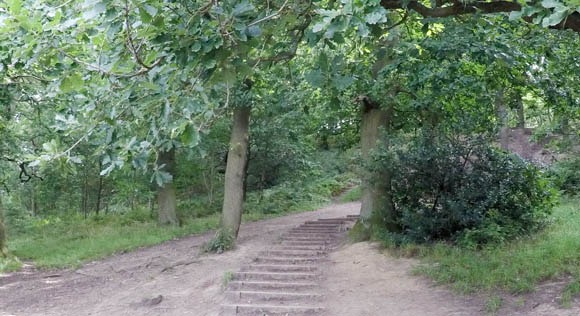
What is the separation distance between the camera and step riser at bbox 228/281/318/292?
923cm

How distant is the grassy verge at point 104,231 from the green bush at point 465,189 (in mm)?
8007

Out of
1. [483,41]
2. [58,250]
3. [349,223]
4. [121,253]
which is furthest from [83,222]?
[483,41]

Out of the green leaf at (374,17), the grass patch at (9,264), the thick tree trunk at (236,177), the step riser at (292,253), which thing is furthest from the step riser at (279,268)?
the green leaf at (374,17)

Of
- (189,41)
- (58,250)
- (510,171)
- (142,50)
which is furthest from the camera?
(58,250)

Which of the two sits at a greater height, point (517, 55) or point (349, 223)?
point (517, 55)

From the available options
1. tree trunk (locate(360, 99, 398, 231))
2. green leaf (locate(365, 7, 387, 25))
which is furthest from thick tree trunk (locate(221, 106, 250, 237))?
green leaf (locate(365, 7, 387, 25))

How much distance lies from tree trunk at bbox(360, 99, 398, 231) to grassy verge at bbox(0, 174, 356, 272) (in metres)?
6.63

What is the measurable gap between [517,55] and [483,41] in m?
0.73

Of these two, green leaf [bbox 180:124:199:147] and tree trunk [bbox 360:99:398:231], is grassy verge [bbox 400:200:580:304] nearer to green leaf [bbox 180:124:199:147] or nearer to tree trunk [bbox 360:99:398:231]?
tree trunk [bbox 360:99:398:231]

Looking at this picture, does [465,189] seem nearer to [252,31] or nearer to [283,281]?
[283,281]

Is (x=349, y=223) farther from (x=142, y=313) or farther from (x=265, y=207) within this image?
(x=142, y=313)

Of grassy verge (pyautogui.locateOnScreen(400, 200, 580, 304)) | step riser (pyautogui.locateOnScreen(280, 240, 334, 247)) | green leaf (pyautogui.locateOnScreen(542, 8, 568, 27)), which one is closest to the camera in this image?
green leaf (pyautogui.locateOnScreen(542, 8, 568, 27))

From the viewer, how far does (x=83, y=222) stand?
66.8 ft

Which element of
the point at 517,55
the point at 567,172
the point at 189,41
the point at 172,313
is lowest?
the point at 172,313
